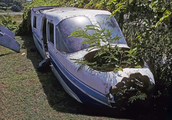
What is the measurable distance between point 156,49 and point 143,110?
1499 mm

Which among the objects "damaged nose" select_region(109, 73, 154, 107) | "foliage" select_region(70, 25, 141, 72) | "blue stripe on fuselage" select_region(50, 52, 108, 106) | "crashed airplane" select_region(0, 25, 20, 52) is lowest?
"crashed airplane" select_region(0, 25, 20, 52)

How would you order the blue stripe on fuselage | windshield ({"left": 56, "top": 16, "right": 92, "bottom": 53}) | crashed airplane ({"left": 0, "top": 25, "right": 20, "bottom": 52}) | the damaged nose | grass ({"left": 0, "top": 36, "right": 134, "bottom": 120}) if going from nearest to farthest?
the damaged nose, the blue stripe on fuselage, grass ({"left": 0, "top": 36, "right": 134, "bottom": 120}), windshield ({"left": 56, "top": 16, "right": 92, "bottom": 53}), crashed airplane ({"left": 0, "top": 25, "right": 20, "bottom": 52})

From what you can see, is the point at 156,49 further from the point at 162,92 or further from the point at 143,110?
the point at 143,110

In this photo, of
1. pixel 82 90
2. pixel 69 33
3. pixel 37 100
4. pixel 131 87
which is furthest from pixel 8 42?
pixel 131 87

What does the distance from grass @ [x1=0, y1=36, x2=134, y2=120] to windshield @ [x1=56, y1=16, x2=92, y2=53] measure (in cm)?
129

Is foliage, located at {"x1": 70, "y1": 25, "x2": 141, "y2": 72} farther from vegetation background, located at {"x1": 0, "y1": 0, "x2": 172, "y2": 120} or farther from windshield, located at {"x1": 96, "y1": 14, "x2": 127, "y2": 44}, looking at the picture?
windshield, located at {"x1": 96, "y1": 14, "x2": 127, "y2": 44}

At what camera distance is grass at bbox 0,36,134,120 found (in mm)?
3971

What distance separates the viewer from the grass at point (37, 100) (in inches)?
156

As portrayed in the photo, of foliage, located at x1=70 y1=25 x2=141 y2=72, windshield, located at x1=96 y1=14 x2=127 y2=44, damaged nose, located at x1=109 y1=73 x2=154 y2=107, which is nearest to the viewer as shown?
damaged nose, located at x1=109 y1=73 x2=154 y2=107

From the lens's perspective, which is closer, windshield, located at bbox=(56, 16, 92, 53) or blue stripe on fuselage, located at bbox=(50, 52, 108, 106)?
blue stripe on fuselage, located at bbox=(50, 52, 108, 106)

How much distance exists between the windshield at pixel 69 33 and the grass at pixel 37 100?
4.22ft

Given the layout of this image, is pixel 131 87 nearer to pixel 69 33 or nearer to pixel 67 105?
pixel 67 105

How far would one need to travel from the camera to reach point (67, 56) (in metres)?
4.39

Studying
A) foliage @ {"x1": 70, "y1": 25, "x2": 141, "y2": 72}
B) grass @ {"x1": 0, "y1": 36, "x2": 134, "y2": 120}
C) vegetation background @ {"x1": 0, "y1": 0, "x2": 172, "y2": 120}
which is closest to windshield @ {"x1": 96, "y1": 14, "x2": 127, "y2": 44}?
vegetation background @ {"x1": 0, "y1": 0, "x2": 172, "y2": 120}
